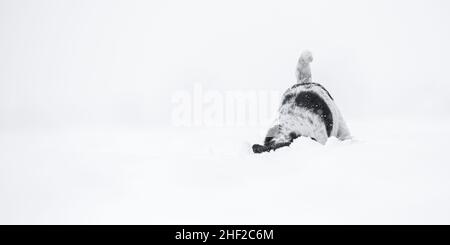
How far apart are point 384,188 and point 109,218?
278 centimetres

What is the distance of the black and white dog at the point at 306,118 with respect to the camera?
22.2ft

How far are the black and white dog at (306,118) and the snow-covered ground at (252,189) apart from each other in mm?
719

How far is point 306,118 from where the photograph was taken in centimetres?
696

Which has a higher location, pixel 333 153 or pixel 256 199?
pixel 333 153

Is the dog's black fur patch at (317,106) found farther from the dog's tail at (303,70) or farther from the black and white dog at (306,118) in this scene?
the dog's tail at (303,70)

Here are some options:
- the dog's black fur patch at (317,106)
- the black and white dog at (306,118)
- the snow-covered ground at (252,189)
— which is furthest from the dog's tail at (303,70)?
the snow-covered ground at (252,189)

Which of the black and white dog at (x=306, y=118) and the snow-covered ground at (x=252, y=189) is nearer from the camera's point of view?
the snow-covered ground at (x=252, y=189)

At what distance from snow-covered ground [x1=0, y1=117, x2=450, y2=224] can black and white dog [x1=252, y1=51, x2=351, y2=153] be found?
2.36 ft

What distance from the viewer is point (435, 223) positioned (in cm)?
321

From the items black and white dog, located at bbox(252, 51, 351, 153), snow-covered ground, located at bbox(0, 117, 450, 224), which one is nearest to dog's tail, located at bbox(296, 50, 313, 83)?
black and white dog, located at bbox(252, 51, 351, 153)
